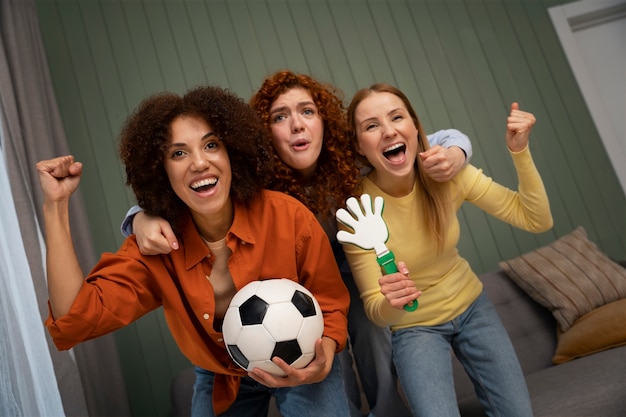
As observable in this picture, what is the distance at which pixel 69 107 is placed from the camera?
9.71 feet

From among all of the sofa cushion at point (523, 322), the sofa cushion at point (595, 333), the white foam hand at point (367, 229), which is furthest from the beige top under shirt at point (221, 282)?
the sofa cushion at point (595, 333)

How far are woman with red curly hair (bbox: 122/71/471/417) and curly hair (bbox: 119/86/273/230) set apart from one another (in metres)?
0.14

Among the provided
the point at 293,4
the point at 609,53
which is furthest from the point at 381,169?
the point at 609,53

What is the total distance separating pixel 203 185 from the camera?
60.4 inches

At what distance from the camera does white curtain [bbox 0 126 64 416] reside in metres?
1.59

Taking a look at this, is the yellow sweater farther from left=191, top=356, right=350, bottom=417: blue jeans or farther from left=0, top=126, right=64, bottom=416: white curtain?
left=0, top=126, right=64, bottom=416: white curtain

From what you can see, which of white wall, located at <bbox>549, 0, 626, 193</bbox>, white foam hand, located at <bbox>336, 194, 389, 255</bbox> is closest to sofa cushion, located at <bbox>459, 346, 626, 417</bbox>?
white foam hand, located at <bbox>336, 194, 389, 255</bbox>

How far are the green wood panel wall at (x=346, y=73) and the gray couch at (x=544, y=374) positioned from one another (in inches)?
17.0

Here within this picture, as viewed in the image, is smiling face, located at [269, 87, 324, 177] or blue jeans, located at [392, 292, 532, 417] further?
smiling face, located at [269, 87, 324, 177]

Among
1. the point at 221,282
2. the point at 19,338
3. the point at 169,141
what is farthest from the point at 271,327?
the point at 19,338

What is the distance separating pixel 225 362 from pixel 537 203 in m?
1.01

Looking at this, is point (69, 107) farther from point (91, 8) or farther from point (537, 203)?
point (537, 203)

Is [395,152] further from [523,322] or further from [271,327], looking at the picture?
[523,322]

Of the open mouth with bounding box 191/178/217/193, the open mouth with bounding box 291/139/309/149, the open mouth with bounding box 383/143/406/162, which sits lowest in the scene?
the open mouth with bounding box 383/143/406/162
